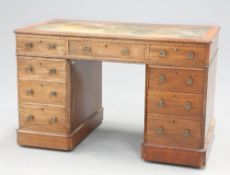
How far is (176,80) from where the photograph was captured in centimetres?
441

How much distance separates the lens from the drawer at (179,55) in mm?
4285

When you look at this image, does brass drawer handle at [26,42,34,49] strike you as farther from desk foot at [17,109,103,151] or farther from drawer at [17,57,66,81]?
desk foot at [17,109,103,151]

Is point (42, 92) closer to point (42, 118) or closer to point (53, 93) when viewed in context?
point (53, 93)

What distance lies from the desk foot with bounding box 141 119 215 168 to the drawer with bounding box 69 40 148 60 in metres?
0.71

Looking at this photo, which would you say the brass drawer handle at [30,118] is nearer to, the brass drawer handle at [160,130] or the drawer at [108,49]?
the drawer at [108,49]

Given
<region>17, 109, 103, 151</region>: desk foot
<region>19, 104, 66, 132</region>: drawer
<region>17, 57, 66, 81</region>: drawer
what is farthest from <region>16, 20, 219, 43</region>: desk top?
<region>17, 109, 103, 151</region>: desk foot

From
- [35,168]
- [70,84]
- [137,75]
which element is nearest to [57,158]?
[35,168]

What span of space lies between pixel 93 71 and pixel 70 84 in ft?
Answer: 1.93

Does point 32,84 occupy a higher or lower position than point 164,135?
higher

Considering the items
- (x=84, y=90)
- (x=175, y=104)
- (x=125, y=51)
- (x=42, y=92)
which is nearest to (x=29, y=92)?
(x=42, y=92)

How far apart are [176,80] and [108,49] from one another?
1.89ft

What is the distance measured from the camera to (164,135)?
452 centimetres

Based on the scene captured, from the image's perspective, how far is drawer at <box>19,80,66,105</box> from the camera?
471cm

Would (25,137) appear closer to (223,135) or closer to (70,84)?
(70,84)
